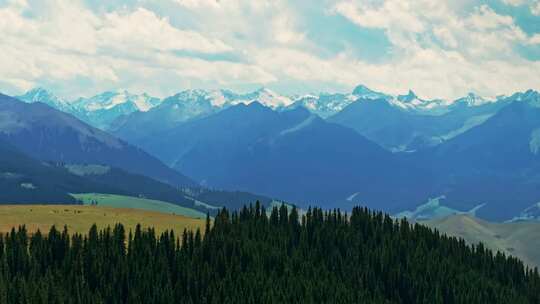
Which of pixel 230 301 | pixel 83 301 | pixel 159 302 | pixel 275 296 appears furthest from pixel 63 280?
pixel 275 296

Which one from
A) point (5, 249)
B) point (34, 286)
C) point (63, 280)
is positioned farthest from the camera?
point (5, 249)

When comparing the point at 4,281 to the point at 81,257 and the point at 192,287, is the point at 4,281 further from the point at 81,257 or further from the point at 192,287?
the point at 192,287

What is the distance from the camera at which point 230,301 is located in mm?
181500

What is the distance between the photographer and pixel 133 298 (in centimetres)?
17400

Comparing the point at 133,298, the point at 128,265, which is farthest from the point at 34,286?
the point at 128,265

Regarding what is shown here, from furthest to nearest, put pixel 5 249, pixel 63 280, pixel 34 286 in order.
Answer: pixel 5 249 < pixel 63 280 < pixel 34 286

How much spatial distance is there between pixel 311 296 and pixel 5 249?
260 ft

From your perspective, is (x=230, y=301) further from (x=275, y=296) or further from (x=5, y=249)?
(x=5, y=249)

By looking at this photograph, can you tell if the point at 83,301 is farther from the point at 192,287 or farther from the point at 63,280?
the point at 192,287

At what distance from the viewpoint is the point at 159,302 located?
17825 centimetres

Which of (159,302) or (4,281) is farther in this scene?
(159,302)

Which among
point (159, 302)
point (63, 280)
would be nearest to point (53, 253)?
point (63, 280)

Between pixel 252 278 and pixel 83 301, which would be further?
pixel 252 278

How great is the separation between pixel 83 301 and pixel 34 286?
12.1 metres
